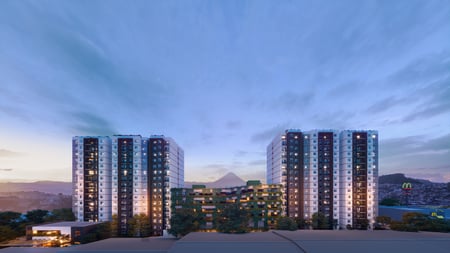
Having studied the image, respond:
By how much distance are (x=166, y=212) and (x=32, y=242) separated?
32884 mm

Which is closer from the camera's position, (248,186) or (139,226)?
(139,226)

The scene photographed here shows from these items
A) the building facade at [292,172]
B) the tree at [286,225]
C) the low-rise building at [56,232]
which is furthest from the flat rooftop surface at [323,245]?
the building facade at [292,172]

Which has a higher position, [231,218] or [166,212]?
[231,218]

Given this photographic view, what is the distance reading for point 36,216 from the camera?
2124 inches

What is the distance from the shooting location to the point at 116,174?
67125 millimetres

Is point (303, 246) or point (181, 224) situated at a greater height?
point (303, 246)

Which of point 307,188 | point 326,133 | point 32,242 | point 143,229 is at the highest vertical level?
point 326,133

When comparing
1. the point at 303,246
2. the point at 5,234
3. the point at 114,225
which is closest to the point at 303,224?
the point at 303,246

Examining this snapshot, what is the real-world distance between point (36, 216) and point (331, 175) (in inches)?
3443

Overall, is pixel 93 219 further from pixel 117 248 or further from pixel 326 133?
pixel 326 133

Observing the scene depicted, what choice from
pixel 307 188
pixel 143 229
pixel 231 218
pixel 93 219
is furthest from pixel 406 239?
pixel 93 219

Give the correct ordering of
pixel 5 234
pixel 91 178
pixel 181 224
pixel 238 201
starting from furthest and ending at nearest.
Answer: pixel 91 178 → pixel 238 201 → pixel 5 234 → pixel 181 224

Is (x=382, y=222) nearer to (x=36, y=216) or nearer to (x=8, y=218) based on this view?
(x=36, y=216)

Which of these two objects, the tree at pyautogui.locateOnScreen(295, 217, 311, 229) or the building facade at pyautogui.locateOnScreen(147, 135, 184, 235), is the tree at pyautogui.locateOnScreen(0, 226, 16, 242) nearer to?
the building facade at pyautogui.locateOnScreen(147, 135, 184, 235)
